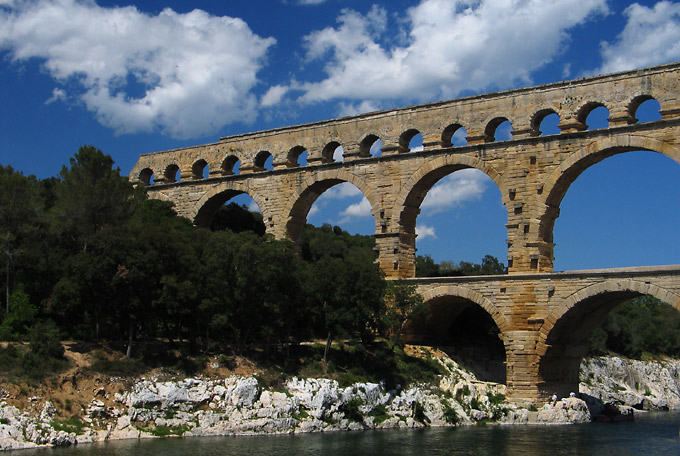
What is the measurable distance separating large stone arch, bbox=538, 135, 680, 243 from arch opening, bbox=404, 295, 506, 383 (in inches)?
191

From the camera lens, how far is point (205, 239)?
34.8 m

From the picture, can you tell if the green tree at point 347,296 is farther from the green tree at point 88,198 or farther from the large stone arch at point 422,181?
the green tree at point 88,198

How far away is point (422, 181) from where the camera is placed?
36719mm

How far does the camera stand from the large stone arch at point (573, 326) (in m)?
30.4

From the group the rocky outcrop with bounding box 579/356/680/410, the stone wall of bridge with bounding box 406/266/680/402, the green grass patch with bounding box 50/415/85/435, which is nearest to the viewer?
the green grass patch with bounding box 50/415/85/435

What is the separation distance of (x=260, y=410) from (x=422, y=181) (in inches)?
498

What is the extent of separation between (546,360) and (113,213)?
685 inches

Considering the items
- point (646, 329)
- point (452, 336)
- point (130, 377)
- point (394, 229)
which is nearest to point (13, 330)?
point (130, 377)

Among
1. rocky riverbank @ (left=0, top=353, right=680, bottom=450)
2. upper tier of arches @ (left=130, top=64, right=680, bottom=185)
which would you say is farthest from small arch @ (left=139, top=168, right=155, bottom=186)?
rocky riverbank @ (left=0, top=353, right=680, bottom=450)

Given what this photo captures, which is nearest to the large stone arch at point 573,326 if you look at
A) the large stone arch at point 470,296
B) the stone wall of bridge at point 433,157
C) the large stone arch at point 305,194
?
the large stone arch at point 470,296

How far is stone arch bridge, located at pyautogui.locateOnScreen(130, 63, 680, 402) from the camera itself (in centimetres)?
3170

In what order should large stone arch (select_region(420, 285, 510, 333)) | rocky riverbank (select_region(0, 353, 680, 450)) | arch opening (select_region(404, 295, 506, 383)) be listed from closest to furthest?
rocky riverbank (select_region(0, 353, 680, 450))
large stone arch (select_region(420, 285, 510, 333))
arch opening (select_region(404, 295, 506, 383))

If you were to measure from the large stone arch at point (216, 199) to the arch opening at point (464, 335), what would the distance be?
9350mm

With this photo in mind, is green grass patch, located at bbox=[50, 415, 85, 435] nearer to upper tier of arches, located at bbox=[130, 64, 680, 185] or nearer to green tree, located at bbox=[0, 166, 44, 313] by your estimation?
green tree, located at bbox=[0, 166, 44, 313]
